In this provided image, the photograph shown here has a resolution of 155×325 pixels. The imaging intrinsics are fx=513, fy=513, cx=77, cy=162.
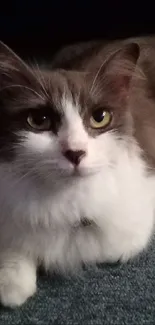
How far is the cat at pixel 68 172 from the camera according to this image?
99cm

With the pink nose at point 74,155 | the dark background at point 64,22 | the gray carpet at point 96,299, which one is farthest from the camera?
the dark background at point 64,22

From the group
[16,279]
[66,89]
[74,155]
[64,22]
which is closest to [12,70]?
[66,89]

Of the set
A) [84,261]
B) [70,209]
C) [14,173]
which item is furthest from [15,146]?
[84,261]

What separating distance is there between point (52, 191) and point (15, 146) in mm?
126

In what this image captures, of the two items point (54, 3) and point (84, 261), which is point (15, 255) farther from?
point (54, 3)

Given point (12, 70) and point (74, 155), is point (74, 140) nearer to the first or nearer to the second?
point (74, 155)

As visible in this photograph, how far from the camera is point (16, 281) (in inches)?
42.4

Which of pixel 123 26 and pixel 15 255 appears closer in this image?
pixel 15 255

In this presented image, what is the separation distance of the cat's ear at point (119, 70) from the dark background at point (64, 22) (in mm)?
623

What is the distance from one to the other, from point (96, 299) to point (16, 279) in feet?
0.58

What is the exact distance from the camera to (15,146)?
3.27 ft

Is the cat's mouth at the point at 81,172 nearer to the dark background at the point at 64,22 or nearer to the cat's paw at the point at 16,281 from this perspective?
the cat's paw at the point at 16,281

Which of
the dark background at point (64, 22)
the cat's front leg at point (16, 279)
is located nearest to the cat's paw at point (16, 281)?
the cat's front leg at point (16, 279)

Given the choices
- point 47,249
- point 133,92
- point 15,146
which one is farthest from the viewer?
point 133,92
